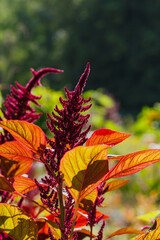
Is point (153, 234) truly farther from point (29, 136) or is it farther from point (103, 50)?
point (103, 50)

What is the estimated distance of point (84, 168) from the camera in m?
0.36

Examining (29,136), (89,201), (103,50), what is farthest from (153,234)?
(103,50)

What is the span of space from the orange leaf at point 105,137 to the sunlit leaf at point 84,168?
6cm

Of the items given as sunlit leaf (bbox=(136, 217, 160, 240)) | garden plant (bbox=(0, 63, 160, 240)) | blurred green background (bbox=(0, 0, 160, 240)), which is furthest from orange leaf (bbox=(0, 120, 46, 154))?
blurred green background (bbox=(0, 0, 160, 240))

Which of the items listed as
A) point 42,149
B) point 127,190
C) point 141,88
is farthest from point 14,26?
point 42,149

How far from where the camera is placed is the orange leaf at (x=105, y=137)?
0.41 metres

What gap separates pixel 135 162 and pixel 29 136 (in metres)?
0.13

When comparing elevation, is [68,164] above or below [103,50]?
below

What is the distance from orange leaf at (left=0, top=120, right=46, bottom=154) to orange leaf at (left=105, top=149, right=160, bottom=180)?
87 millimetres

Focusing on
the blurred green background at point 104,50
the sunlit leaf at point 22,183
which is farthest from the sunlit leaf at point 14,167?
the blurred green background at point 104,50

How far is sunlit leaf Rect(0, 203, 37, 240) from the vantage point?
393 millimetres

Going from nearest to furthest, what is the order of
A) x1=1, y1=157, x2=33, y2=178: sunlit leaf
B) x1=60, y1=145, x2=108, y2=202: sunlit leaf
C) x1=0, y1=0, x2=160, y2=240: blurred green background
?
x1=60, y1=145, x2=108, y2=202: sunlit leaf < x1=1, y1=157, x2=33, y2=178: sunlit leaf < x1=0, y1=0, x2=160, y2=240: blurred green background

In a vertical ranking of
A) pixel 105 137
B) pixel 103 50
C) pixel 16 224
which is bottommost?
pixel 16 224

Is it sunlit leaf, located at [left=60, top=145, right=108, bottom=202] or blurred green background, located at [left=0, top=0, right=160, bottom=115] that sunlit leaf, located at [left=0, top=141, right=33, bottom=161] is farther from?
blurred green background, located at [left=0, top=0, right=160, bottom=115]
